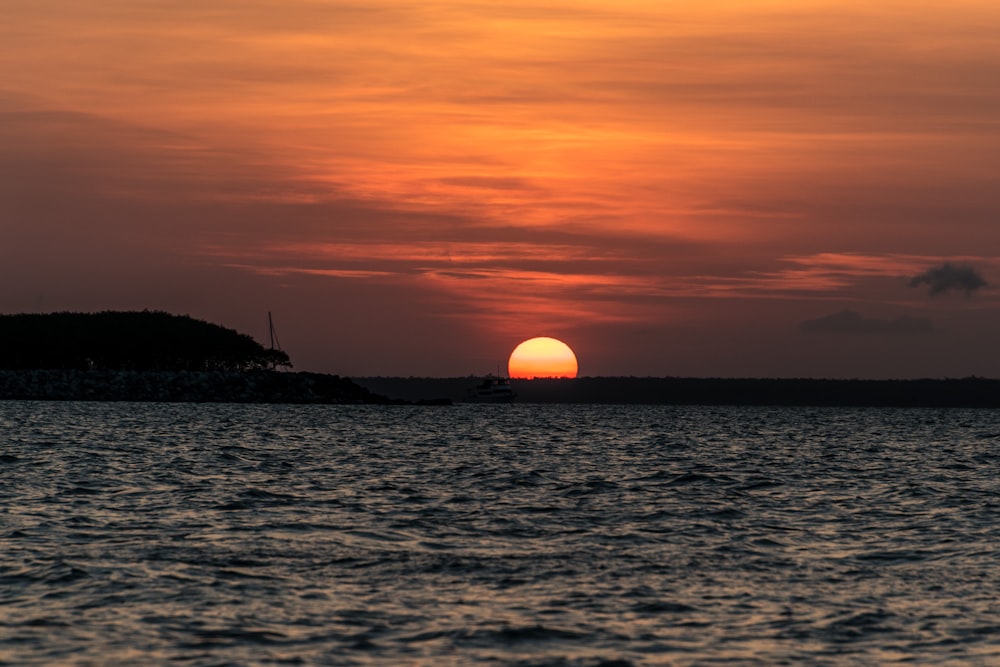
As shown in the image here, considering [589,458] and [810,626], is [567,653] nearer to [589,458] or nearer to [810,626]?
[810,626]

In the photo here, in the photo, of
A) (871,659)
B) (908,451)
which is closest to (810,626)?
(871,659)

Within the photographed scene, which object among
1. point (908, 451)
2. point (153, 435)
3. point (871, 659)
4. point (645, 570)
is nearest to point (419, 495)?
point (645, 570)

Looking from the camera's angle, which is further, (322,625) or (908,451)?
(908,451)

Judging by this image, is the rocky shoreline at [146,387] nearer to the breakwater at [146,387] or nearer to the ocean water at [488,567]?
the breakwater at [146,387]

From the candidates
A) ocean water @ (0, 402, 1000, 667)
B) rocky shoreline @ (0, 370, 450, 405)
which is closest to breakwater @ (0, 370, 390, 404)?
rocky shoreline @ (0, 370, 450, 405)

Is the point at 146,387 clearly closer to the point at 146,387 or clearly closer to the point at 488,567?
the point at 146,387

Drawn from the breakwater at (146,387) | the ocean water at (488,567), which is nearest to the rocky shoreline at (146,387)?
the breakwater at (146,387)

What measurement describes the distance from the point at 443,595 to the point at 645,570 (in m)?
4.35

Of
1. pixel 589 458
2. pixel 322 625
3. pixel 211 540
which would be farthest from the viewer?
pixel 589 458

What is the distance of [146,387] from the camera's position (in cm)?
19212

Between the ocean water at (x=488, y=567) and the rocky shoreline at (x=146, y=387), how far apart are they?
147663mm

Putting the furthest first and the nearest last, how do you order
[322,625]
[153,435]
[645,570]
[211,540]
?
[153,435]
[211,540]
[645,570]
[322,625]

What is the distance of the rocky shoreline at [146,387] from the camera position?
186250 millimetres

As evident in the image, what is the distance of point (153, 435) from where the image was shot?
73562 mm
